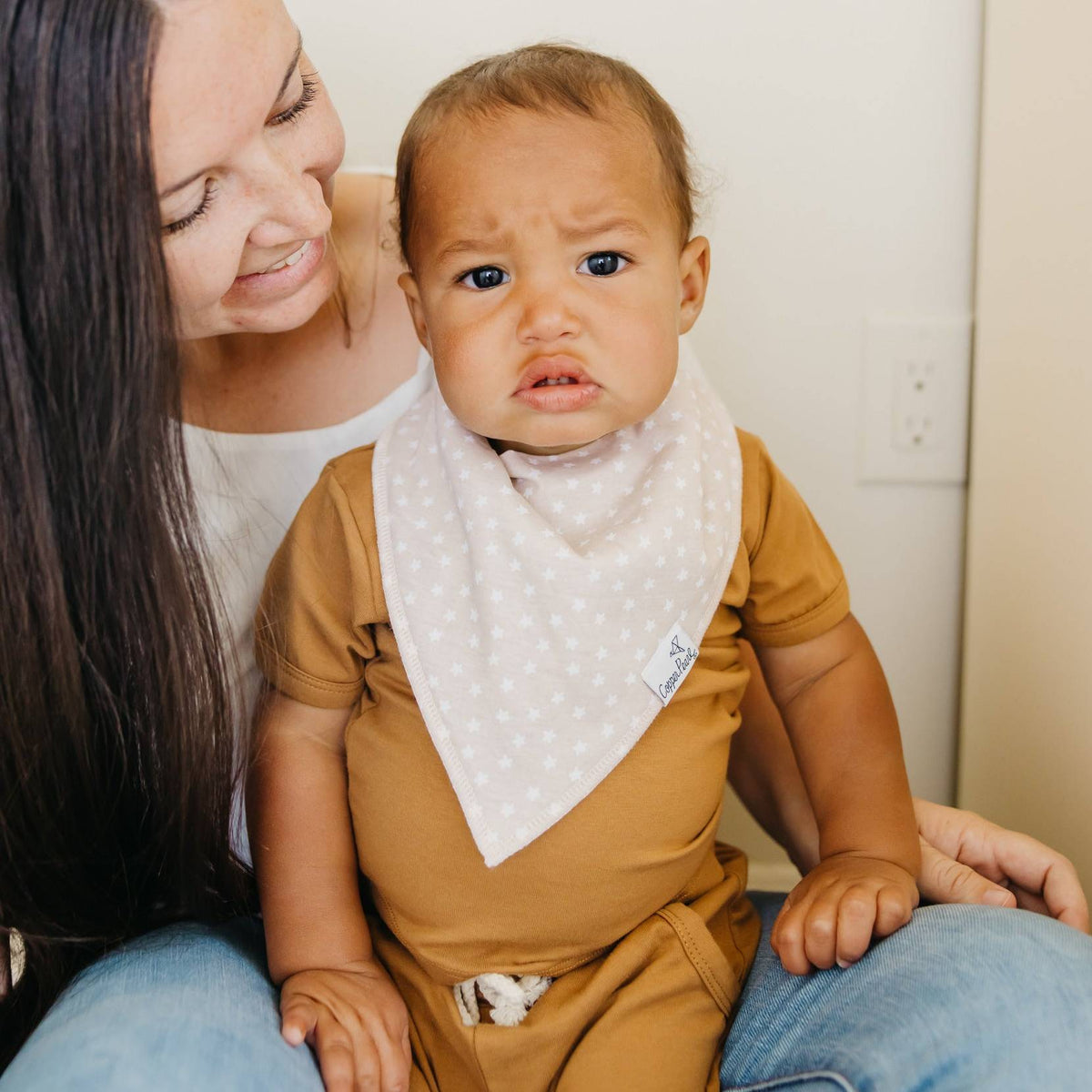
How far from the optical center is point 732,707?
937mm

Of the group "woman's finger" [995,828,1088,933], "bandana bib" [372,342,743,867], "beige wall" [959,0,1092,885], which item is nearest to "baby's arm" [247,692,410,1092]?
"bandana bib" [372,342,743,867]

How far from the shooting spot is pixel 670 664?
2.82 ft

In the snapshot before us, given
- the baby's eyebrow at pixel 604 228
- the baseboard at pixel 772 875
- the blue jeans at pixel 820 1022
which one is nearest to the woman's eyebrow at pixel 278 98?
the baby's eyebrow at pixel 604 228

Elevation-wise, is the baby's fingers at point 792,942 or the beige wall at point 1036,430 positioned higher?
the beige wall at point 1036,430

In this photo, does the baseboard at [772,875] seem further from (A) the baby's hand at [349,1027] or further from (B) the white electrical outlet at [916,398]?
(A) the baby's hand at [349,1027]

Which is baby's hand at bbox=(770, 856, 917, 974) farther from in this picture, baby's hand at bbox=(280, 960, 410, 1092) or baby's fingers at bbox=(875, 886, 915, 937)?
baby's hand at bbox=(280, 960, 410, 1092)

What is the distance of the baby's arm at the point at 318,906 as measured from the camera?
2.60 ft

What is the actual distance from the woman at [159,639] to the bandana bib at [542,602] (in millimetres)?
166

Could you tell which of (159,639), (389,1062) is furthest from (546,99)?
(389,1062)

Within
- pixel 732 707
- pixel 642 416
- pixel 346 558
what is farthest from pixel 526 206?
pixel 732 707

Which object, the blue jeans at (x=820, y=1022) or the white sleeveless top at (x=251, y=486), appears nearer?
Result: the blue jeans at (x=820, y=1022)

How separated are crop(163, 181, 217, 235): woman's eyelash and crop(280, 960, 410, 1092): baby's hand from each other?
0.54 m

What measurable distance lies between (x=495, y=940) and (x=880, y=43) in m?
0.94

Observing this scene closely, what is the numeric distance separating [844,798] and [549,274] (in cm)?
47
